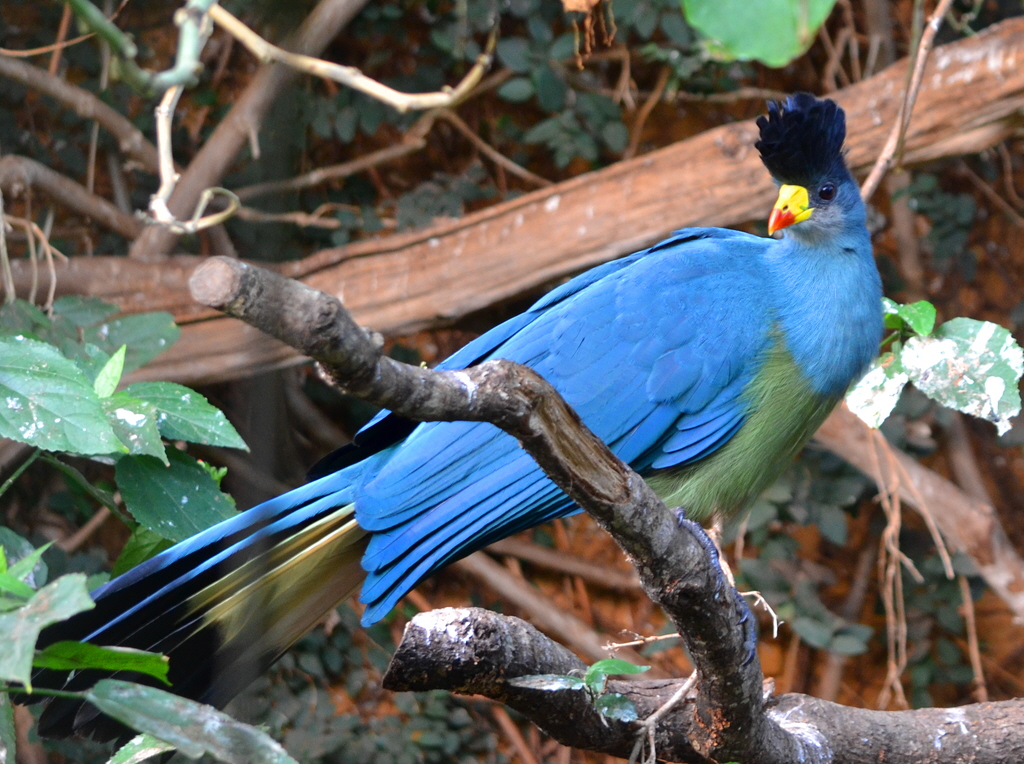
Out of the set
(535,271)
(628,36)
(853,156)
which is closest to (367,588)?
(535,271)

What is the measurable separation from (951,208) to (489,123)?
150 centimetres

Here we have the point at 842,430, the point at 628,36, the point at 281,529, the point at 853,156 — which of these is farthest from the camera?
the point at 628,36

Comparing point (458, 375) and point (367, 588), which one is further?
point (367, 588)

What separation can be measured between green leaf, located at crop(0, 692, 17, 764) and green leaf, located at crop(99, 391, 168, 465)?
342 mm

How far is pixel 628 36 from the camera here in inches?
124

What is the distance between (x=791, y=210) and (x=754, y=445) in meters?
0.42

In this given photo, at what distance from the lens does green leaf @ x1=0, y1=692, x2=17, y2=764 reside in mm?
1011

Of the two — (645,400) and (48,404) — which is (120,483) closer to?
(48,404)

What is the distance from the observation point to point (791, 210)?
174 cm

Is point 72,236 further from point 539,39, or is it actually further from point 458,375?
point 458,375

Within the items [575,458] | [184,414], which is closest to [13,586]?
[575,458]

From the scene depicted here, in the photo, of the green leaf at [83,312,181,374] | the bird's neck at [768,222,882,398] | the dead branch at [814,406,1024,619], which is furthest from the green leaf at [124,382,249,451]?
the dead branch at [814,406,1024,619]

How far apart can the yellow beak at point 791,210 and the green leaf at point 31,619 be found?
133 cm

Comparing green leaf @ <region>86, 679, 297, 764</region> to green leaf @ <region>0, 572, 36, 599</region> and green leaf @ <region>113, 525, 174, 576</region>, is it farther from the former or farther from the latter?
green leaf @ <region>113, 525, 174, 576</region>
